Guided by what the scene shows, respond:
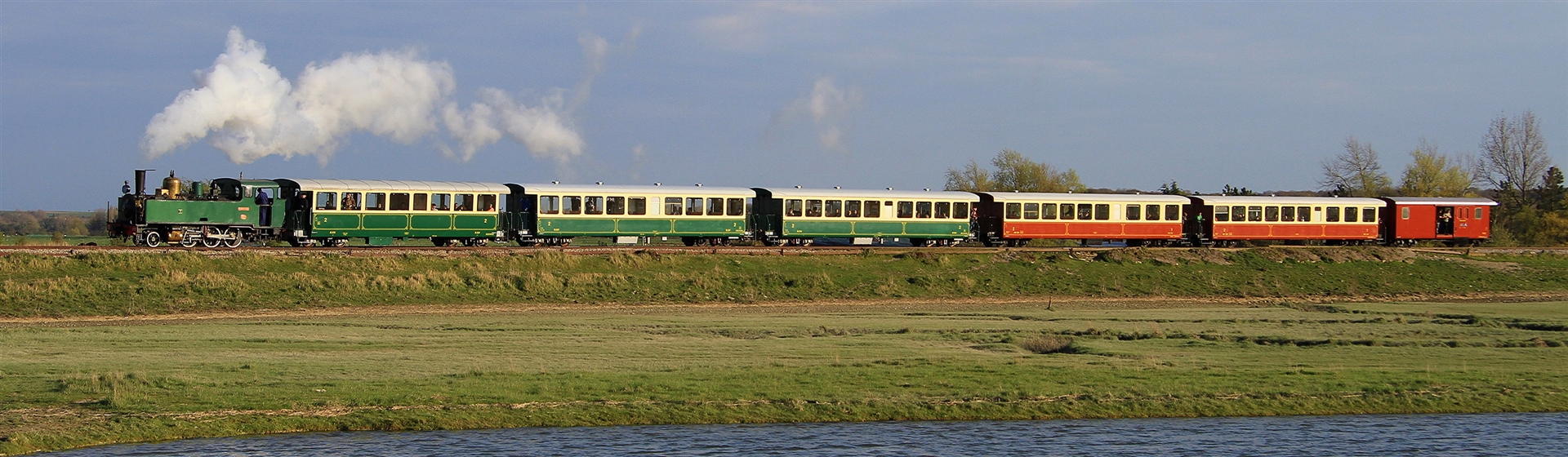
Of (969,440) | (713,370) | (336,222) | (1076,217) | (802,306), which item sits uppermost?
(1076,217)

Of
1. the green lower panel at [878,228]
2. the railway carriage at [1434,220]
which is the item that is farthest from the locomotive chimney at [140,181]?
the railway carriage at [1434,220]

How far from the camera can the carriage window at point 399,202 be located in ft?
148

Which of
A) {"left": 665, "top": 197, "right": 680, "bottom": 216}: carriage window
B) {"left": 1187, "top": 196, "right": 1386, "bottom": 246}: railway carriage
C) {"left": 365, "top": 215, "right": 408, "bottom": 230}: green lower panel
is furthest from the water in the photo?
{"left": 1187, "top": 196, "right": 1386, "bottom": 246}: railway carriage

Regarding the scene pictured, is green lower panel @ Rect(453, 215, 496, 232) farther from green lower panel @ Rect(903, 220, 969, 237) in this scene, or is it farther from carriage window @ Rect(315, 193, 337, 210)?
green lower panel @ Rect(903, 220, 969, 237)

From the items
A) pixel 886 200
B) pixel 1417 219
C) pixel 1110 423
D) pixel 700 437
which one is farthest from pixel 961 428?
pixel 1417 219

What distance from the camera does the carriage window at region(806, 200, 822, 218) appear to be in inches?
2040

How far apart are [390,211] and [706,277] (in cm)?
1237

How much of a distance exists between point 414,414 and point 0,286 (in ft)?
70.1

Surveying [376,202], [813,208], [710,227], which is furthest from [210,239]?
[813,208]

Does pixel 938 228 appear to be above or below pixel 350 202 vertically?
below

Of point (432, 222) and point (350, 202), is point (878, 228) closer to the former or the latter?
point (432, 222)

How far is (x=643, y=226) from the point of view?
49.1 metres

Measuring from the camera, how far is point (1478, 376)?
22594mm

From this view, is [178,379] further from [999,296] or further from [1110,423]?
[999,296]
